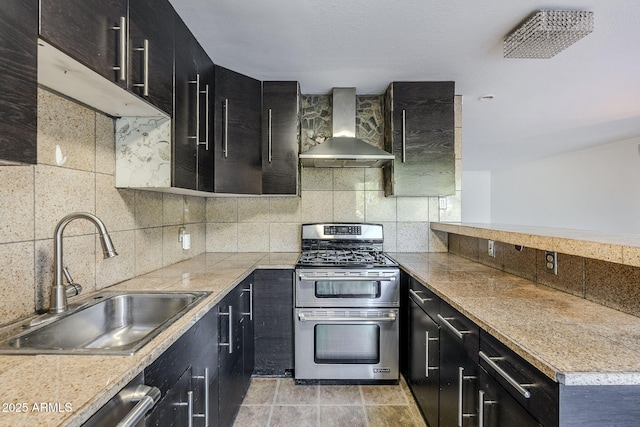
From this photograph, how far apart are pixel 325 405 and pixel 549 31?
2571 millimetres

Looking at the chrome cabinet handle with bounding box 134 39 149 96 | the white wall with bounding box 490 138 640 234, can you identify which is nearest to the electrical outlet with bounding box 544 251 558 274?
the chrome cabinet handle with bounding box 134 39 149 96

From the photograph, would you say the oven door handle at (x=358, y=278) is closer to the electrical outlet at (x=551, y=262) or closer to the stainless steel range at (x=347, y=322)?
the stainless steel range at (x=347, y=322)

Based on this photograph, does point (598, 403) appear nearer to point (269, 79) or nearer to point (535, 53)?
point (535, 53)

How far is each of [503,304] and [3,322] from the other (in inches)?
73.5

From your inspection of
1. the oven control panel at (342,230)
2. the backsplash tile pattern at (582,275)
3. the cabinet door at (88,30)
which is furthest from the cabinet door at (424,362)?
the cabinet door at (88,30)

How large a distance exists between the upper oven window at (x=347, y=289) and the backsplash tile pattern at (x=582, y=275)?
82 cm

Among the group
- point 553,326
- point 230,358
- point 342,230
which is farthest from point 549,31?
point 230,358

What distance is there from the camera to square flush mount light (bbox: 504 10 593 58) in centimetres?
159

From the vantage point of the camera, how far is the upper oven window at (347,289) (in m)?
2.22

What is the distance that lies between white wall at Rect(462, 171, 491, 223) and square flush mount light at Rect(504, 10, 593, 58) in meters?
7.30

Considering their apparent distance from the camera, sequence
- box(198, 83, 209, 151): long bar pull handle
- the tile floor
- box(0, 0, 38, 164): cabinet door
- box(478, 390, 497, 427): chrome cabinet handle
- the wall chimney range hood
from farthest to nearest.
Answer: the wall chimney range hood
box(198, 83, 209, 151): long bar pull handle
the tile floor
box(478, 390, 497, 427): chrome cabinet handle
box(0, 0, 38, 164): cabinet door

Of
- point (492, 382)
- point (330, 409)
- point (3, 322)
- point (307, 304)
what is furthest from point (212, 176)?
point (492, 382)

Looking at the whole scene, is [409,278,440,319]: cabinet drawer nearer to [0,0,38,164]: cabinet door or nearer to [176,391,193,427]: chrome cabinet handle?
[176,391,193,427]: chrome cabinet handle

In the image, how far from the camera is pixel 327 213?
2869 mm
